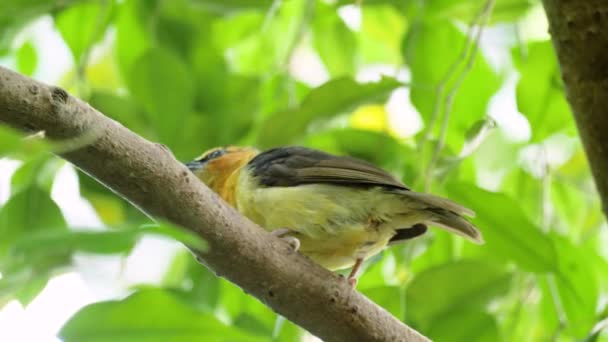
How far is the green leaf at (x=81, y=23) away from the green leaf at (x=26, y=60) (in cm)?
28

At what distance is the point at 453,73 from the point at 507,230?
54 centimetres

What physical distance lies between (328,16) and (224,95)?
0.56 meters

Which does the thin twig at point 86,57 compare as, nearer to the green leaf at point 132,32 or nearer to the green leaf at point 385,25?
the green leaf at point 132,32

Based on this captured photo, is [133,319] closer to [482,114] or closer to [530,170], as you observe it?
[482,114]

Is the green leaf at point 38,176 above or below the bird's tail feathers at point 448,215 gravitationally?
above

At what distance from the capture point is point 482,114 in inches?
98.0

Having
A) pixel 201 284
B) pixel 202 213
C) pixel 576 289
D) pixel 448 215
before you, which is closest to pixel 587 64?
pixel 448 215

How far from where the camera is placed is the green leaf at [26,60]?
9.09 feet

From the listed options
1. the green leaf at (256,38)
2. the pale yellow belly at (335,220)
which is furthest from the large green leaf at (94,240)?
the green leaf at (256,38)

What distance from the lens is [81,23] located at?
8.56ft

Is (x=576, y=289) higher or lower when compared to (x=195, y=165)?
lower

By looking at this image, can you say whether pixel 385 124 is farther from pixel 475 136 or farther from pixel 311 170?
pixel 475 136

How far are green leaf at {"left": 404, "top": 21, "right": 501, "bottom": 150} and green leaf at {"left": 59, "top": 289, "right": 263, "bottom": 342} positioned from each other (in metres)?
1.59

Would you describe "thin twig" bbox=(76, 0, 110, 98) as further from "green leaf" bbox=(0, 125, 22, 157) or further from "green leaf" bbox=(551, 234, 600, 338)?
"green leaf" bbox=(0, 125, 22, 157)
